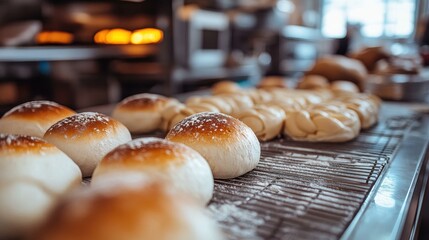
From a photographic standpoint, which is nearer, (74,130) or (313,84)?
(74,130)

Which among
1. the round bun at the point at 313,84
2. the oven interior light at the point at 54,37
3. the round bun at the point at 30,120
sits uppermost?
the oven interior light at the point at 54,37

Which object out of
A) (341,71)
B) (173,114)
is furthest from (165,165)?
(341,71)

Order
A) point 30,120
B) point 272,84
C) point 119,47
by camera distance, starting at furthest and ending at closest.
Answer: point 119,47 < point 272,84 < point 30,120

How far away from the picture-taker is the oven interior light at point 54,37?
4.29 metres

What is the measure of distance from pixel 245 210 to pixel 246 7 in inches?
214

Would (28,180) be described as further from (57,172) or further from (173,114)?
(173,114)

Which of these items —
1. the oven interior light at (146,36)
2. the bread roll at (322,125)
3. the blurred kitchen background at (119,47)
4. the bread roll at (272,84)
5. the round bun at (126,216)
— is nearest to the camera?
the round bun at (126,216)

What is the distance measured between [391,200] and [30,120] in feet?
4.54

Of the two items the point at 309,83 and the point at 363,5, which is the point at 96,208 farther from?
the point at 363,5

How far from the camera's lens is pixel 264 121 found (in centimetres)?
184

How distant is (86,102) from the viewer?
425cm

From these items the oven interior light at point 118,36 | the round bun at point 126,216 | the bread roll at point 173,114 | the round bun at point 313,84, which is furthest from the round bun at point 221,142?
the oven interior light at point 118,36

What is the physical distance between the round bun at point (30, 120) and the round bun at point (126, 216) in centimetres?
103

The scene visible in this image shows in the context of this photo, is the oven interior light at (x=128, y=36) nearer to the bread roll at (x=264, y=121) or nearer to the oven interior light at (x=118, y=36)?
the oven interior light at (x=118, y=36)
